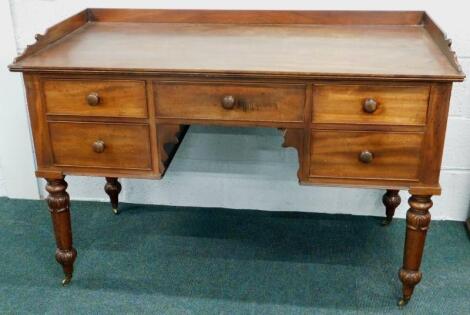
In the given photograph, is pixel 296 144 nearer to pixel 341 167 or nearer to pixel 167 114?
pixel 341 167

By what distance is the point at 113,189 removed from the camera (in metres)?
2.47

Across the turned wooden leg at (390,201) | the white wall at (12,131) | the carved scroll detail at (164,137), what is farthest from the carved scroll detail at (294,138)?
the white wall at (12,131)

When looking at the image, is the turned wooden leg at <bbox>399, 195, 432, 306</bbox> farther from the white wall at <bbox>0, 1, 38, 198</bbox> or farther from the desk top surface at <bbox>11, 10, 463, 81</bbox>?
the white wall at <bbox>0, 1, 38, 198</bbox>

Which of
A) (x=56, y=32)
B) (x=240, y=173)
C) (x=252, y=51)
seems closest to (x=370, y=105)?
(x=252, y=51)

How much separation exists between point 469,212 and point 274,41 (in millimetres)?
1155

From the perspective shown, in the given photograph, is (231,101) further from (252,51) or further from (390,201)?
(390,201)

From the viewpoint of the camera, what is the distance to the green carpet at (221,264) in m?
1.94

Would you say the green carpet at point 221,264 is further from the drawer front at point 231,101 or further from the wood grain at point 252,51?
the wood grain at point 252,51

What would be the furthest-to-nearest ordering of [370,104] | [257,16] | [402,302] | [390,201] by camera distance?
[390,201] → [257,16] → [402,302] → [370,104]

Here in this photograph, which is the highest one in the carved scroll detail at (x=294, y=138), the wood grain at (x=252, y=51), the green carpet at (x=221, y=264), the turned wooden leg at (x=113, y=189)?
the wood grain at (x=252, y=51)

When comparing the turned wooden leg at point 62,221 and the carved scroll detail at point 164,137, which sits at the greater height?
the carved scroll detail at point 164,137

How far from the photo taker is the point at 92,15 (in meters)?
2.18

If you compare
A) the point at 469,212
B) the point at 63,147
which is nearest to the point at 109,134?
the point at 63,147

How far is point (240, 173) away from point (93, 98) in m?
0.91
